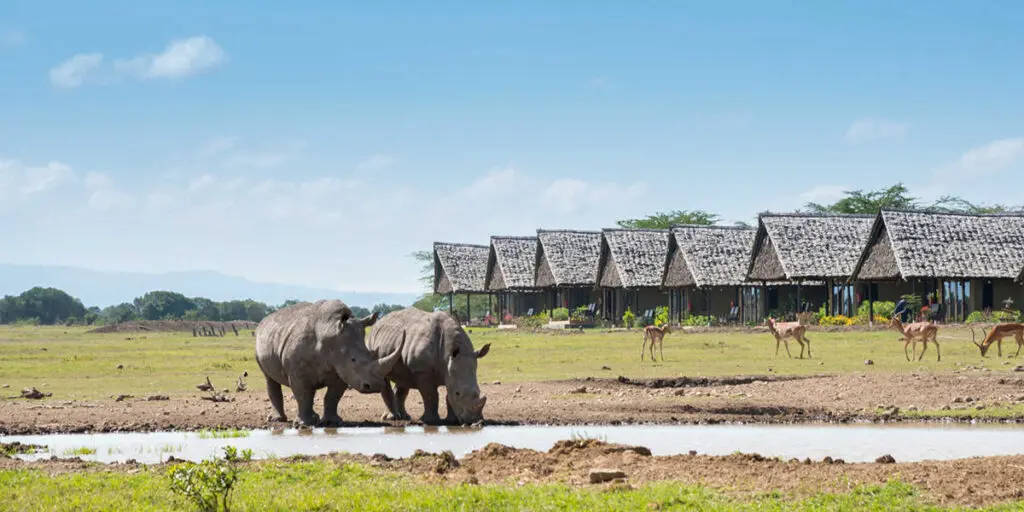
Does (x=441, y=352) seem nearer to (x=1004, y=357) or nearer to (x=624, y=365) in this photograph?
(x=624, y=365)

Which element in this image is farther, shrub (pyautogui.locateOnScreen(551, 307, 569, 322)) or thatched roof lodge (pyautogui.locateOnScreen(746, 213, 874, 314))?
shrub (pyautogui.locateOnScreen(551, 307, 569, 322))

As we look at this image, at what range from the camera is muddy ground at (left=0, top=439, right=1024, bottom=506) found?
11297mm

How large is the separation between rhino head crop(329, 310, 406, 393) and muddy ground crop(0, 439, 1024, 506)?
3.60 metres

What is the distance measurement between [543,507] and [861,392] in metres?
14.2

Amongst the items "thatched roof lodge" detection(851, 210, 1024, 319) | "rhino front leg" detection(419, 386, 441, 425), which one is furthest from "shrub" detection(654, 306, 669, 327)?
"rhino front leg" detection(419, 386, 441, 425)

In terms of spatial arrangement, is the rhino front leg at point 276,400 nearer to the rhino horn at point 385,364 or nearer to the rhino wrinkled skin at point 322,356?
the rhino wrinkled skin at point 322,356

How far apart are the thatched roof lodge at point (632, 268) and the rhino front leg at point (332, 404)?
44481mm

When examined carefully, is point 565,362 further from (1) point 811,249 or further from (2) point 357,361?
(1) point 811,249

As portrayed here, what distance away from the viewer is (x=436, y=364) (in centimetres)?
1895

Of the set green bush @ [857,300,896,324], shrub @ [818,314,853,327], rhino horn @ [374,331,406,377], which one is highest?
green bush @ [857,300,896,324]

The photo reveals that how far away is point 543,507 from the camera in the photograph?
1073 centimetres

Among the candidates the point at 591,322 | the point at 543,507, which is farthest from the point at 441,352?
the point at 591,322

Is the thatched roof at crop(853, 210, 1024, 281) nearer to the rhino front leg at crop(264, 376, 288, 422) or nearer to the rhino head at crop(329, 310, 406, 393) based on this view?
the rhino front leg at crop(264, 376, 288, 422)

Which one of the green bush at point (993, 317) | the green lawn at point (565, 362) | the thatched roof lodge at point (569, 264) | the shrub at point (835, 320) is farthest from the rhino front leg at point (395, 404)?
the thatched roof lodge at point (569, 264)
